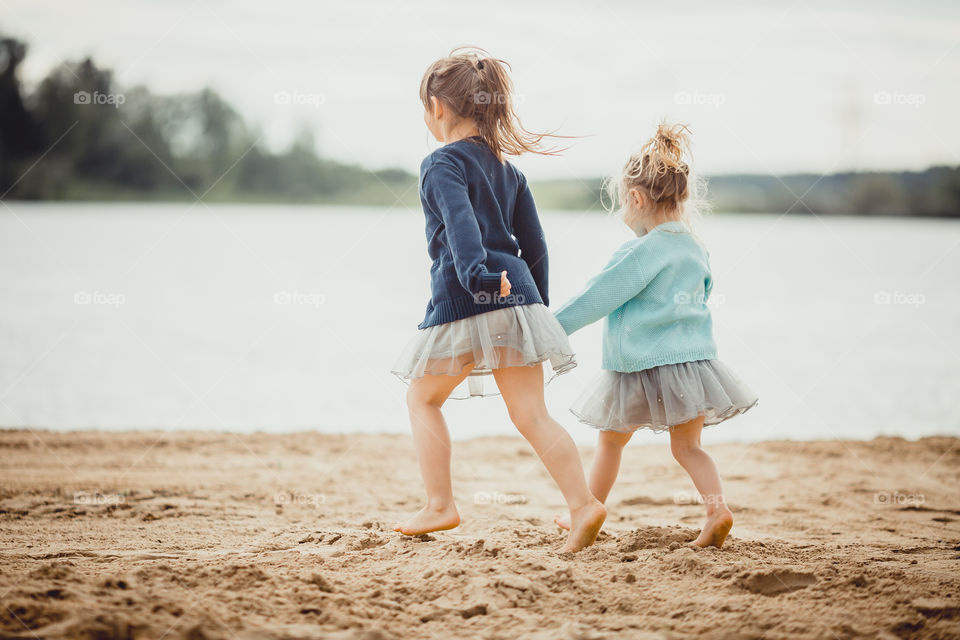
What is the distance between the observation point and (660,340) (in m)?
3.07

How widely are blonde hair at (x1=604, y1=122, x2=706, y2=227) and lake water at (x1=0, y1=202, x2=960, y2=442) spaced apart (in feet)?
3.01

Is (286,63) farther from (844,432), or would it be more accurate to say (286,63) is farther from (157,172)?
(844,432)

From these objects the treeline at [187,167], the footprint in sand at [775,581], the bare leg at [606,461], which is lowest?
the footprint in sand at [775,581]

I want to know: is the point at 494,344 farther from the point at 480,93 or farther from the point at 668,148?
the point at 668,148

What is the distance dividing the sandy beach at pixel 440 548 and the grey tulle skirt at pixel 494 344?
0.65 meters

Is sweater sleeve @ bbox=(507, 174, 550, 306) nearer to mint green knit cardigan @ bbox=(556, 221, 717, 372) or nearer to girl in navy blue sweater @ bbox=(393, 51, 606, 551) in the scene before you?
girl in navy blue sweater @ bbox=(393, 51, 606, 551)

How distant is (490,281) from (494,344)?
25 centimetres

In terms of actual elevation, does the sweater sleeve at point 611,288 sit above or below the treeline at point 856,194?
below

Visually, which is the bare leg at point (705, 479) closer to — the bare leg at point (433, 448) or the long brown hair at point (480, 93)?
the bare leg at point (433, 448)

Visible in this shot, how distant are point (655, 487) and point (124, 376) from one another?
17.1ft

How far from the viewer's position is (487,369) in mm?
3070

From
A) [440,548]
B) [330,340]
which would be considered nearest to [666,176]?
[440,548]

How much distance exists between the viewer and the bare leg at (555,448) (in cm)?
288

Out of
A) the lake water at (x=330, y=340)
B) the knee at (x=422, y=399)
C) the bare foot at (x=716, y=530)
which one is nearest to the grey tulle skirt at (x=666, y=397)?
the bare foot at (x=716, y=530)
